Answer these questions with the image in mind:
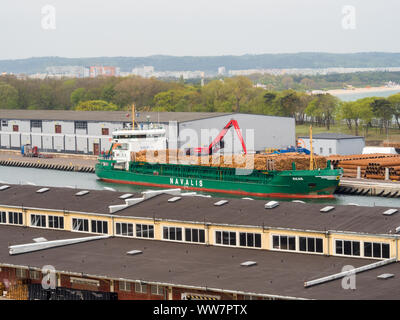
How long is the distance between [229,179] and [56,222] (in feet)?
100

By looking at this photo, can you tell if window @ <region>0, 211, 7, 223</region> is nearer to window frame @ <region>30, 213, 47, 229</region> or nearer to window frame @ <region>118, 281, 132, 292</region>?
window frame @ <region>30, 213, 47, 229</region>

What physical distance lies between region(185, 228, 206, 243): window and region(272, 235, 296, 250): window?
263cm

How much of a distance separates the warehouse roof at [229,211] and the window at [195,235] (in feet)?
1.16

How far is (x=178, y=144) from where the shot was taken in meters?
77.2

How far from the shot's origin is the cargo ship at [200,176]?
186 ft

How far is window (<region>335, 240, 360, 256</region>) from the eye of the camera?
25141mm

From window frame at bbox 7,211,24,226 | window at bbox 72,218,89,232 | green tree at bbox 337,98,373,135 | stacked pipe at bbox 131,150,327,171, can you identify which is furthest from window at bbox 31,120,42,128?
window at bbox 72,218,89,232

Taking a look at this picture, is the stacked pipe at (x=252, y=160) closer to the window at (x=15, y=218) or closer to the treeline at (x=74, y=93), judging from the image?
the window at (x=15, y=218)

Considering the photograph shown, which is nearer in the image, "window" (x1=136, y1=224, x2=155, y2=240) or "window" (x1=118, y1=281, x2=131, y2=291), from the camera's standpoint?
"window" (x1=118, y1=281, x2=131, y2=291)

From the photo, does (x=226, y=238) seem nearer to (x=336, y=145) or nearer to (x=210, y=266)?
(x=210, y=266)

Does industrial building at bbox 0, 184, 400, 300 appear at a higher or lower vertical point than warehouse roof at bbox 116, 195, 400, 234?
lower

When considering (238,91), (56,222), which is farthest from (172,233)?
(238,91)
